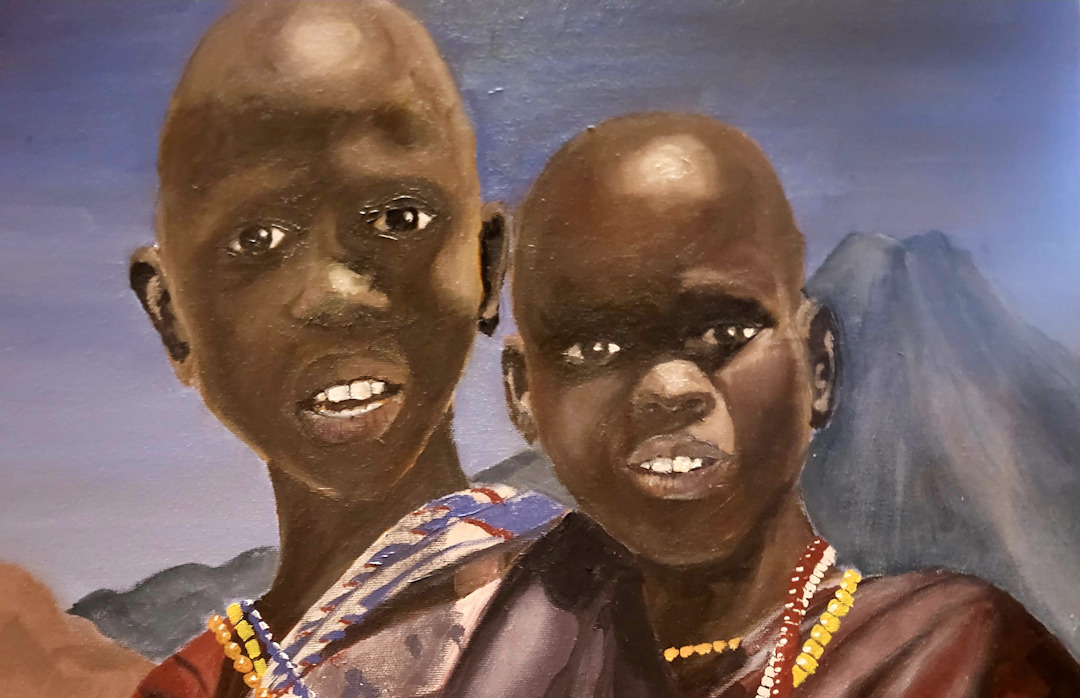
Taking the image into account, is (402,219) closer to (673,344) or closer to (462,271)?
(462,271)

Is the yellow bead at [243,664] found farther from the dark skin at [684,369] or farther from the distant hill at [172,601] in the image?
the dark skin at [684,369]

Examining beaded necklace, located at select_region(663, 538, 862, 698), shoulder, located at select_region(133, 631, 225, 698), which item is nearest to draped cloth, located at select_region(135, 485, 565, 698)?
shoulder, located at select_region(133, 631, 225, 698)

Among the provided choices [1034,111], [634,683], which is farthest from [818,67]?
[634,683]

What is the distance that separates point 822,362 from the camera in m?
0.83

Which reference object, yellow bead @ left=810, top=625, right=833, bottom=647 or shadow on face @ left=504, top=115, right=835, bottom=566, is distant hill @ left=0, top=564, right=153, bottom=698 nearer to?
shadow on face @ left=504, top=115, right=835, bottom=566

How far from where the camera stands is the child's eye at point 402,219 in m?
0.84

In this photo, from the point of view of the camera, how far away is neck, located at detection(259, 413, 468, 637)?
0.84 m

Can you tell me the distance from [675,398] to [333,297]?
368mm

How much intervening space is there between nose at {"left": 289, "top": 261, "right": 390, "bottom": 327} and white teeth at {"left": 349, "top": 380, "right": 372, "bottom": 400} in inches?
2.6

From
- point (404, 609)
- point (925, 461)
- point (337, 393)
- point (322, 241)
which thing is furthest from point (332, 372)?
point (925, 461)

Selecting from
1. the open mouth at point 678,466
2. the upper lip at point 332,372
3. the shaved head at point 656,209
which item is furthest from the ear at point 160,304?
the open mouth at point 678,466

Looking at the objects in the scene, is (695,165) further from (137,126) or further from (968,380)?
(137,126)

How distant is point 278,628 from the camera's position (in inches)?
33.1

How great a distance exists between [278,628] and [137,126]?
567mm
